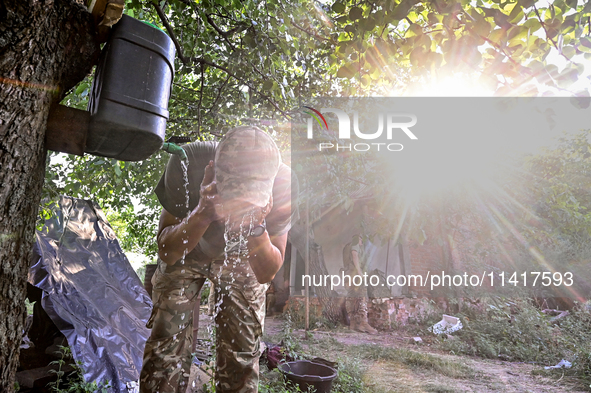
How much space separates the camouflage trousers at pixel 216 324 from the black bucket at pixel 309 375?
4.13 ft

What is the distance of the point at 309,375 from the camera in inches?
129

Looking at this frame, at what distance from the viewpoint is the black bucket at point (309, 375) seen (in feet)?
10.3

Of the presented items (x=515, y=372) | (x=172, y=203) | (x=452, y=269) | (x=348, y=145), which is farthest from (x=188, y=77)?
(x=452, y=269)

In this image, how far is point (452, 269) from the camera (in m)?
9.57

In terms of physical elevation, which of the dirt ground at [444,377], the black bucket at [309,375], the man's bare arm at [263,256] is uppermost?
the man's bare arm at [263,256]

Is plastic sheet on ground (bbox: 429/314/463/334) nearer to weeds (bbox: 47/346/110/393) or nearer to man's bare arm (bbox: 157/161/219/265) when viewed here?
weeds (bbox: 47/346/110/393)

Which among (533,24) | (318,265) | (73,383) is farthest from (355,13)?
(318,265)

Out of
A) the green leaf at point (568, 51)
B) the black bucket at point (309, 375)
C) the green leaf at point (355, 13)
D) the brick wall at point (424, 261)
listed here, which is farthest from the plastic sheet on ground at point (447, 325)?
the green leaf at point (355, 13)

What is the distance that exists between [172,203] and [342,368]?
331cm

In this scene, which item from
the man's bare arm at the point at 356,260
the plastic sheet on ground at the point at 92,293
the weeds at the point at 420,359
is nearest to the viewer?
the plastic sheet on ground at the point at 92,293

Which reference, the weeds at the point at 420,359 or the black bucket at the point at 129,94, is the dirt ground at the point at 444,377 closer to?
the weeds at the point at 420,359

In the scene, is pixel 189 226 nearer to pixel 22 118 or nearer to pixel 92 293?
pixel 22 118

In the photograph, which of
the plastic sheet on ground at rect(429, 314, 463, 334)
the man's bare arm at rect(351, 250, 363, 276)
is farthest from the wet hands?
the man's bare arm at rect(351, 250, 363, 276)

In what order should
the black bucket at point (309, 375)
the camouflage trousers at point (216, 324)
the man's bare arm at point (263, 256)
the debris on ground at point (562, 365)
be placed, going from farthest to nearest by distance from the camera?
the debris on ground at point (562, 365), the black bucket at point (309, 375), the camouflage trousers at point (216, 324), the man's bare arm at point (263, 256)
